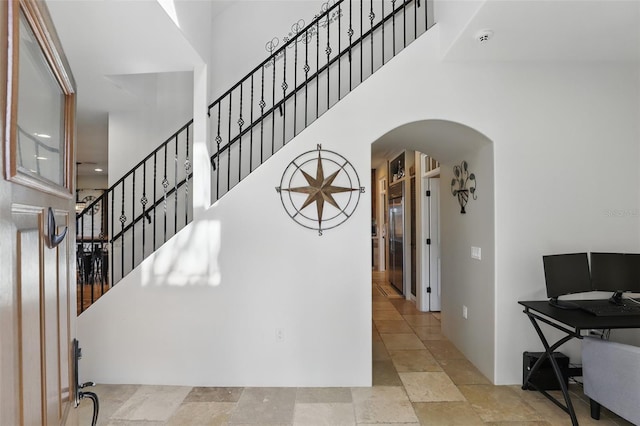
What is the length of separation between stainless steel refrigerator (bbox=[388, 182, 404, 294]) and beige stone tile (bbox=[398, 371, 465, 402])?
3409 mm

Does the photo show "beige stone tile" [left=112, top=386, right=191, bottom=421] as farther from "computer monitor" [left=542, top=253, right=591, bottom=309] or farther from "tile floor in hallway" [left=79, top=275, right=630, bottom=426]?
"computer monitor" [left=542, top=253, right=591, bottom=309]

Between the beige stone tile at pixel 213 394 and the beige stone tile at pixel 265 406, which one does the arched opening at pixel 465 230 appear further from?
the beige stone tile at pixel 213 394

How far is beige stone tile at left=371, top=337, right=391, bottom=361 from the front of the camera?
3.64 m

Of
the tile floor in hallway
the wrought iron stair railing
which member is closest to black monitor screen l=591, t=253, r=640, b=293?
the tile floor in hallway

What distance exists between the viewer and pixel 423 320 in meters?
5.00

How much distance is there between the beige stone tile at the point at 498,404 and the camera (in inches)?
101

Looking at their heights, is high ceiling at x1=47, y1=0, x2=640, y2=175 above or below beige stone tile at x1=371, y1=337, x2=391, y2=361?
above

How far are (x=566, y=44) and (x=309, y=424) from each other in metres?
3.55

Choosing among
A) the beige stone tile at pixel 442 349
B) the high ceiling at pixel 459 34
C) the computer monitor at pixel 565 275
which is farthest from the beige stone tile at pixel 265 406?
the high ceiling at pixel 459 34

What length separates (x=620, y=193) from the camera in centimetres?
306

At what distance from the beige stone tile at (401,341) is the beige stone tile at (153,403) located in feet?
7.36

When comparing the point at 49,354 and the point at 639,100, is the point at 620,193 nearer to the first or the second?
the point at 639,100

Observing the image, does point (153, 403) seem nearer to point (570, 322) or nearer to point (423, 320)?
point (570, 322)

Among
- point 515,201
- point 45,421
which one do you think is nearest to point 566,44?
point 515,201
